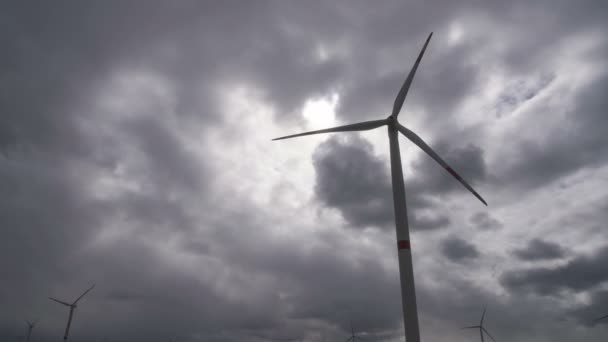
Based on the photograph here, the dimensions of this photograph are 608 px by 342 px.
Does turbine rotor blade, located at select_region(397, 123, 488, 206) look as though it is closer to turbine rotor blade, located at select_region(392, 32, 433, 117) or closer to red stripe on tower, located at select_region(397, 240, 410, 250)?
turbine rotor blade, located at select_region(392, 32, 433, 117)

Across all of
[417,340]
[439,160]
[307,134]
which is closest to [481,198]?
[439,160]

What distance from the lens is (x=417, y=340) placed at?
47.7 m

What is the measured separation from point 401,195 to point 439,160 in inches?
544

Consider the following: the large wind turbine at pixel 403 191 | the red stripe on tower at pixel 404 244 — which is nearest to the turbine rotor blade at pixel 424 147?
the large wind turbine at pixel 403 191

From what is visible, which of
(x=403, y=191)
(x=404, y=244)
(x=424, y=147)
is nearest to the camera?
(x=404, y=244)

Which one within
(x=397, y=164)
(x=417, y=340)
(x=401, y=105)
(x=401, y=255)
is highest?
(x=401, y=105)

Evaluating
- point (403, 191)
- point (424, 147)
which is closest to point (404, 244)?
point (403, 191)

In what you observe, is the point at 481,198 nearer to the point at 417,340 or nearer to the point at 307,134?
the point at 417,340

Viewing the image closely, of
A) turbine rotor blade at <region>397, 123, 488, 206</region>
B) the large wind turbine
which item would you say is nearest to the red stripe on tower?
the large wind turbine

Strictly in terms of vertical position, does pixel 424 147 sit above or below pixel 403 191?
above

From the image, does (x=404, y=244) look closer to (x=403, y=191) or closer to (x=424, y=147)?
(x=403, y=191)

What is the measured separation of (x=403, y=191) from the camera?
55156mm

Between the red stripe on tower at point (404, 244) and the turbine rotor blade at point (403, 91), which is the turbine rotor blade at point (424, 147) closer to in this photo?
the turbine rotor blade at point (403, 91)

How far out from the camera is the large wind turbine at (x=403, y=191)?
48.8 meters
